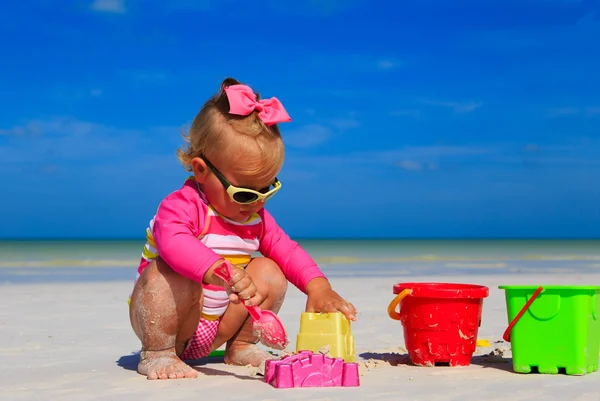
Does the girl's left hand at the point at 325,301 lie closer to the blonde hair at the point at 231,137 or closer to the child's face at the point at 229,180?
the child's face at the point at 229,180

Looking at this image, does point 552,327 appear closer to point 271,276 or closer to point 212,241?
point 271,276

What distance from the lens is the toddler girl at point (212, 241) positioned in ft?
10.4

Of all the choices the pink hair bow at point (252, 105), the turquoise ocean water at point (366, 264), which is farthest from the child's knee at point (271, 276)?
the turquoise ocean water at point (366, 264)

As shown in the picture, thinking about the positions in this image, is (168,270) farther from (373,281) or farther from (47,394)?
(373,281)

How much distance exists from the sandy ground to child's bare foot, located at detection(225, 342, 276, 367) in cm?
9

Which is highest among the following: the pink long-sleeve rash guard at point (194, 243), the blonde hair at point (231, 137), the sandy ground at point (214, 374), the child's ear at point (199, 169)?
the blonde hair at point (231, 137)

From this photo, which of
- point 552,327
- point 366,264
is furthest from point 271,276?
point 366,264

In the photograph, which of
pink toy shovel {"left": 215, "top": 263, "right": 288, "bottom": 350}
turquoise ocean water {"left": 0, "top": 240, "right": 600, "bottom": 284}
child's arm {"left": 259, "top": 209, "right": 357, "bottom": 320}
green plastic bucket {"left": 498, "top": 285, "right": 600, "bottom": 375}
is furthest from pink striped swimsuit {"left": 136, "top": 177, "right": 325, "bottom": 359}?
turquoise ocean water {"left": 0, "top": 240, "right": 600, "bottom": 284}

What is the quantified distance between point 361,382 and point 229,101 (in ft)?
4.37

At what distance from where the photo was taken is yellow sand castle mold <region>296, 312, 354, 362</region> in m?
3.24

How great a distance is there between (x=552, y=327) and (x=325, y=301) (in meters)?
1.01

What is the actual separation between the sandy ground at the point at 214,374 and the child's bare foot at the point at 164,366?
0.05 meters

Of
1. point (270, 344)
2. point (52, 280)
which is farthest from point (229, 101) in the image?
point (52, 280)

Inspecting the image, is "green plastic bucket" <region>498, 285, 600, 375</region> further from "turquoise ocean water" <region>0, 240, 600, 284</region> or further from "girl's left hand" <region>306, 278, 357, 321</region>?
"turquoise ocean water" <region>0, 240, 600, 284</region>
